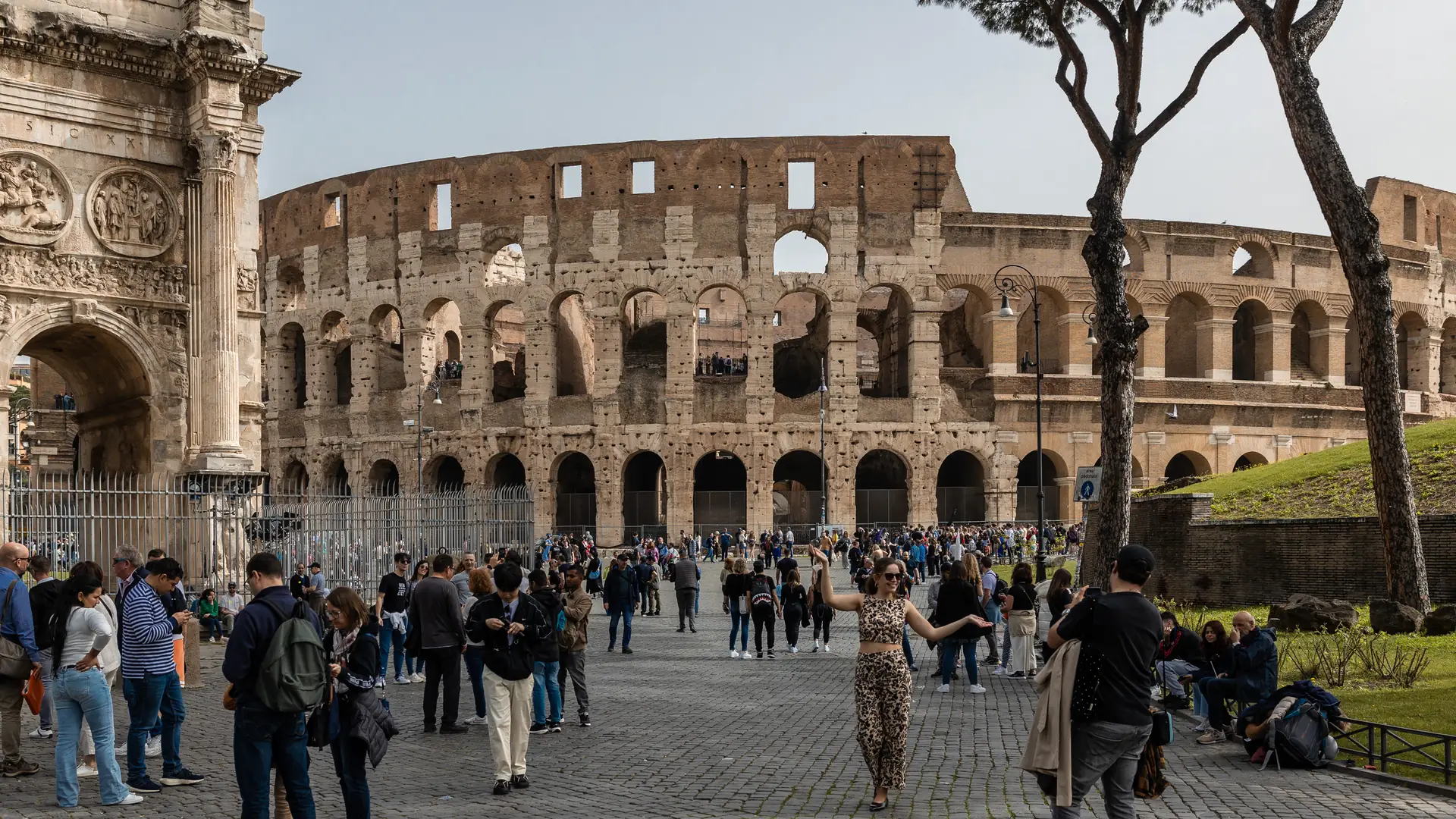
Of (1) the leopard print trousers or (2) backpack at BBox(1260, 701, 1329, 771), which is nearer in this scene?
(1) the leopard print trousers

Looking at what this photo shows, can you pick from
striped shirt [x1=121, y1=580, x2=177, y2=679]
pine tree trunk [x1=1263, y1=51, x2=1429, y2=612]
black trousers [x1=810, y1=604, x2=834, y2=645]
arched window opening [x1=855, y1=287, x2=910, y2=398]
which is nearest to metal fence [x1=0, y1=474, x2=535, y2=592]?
black trousers [x1=810, y1=604, x2=834, y2=645]

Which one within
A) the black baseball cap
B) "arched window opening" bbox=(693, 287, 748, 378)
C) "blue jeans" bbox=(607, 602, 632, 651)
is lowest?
"blue jeans" bbox=(607, 602, 632, 651)

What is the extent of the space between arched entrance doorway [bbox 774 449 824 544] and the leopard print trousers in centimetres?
2851

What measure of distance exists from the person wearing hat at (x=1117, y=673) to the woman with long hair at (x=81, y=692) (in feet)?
16.2

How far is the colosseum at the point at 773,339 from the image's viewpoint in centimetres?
3731

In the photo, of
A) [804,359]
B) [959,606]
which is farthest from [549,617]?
[804,359]

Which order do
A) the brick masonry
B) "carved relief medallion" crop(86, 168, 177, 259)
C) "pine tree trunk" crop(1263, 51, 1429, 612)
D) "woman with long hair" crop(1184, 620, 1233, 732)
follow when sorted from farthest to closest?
"carved relief medallion" crop(86, 168, 177, 259), the brick masonry, "pine tree trunk" crop(1263, 51, 1429, 612), "woman with long hair" crop(1184, 620, 1233, 732)

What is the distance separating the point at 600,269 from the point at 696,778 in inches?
1208

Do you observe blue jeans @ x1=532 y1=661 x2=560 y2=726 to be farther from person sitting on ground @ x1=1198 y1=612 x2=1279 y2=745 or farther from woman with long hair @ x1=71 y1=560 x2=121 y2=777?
person sitting on ground @ x1=1198 y1=612 x2=1279 y2=745

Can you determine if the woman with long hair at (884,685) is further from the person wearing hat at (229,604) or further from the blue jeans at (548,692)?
the person wearing hat at (229,604)

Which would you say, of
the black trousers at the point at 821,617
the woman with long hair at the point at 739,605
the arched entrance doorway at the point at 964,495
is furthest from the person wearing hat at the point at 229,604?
the arched entrance doorway at the point at 964,495

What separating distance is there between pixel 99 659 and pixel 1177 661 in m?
7.28

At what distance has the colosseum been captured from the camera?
122 ft

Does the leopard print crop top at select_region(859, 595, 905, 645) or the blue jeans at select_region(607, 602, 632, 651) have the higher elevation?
the leopard print crop top at select_region(859, 595, 905, 645)
